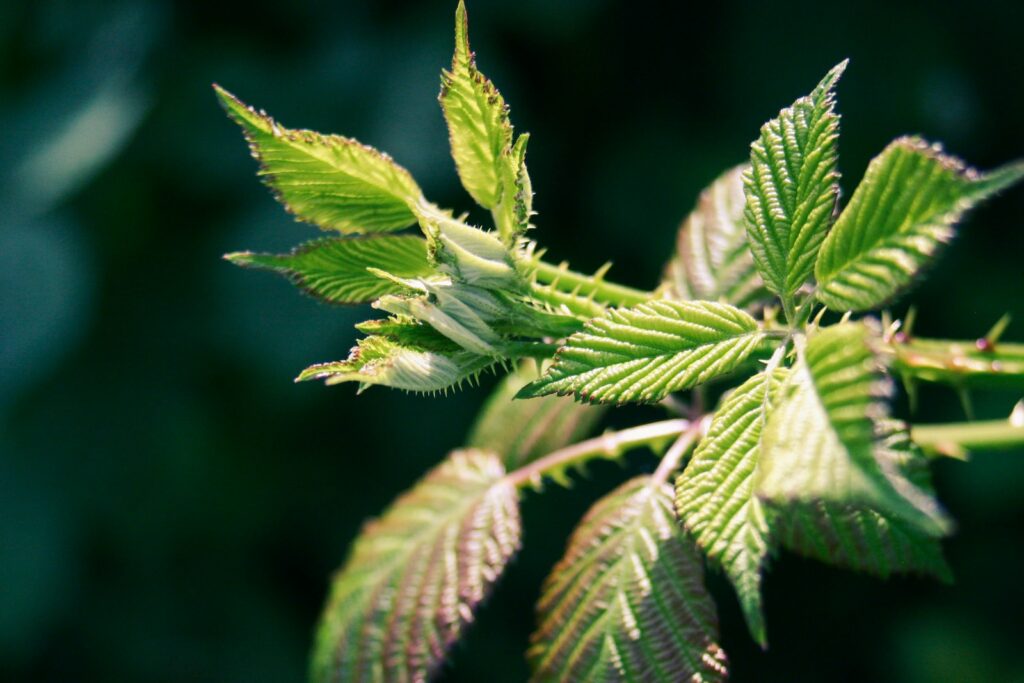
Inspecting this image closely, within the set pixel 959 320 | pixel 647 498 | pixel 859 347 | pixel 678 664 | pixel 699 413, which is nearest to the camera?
pixel 859 347

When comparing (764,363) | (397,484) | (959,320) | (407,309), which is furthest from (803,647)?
(407,309)

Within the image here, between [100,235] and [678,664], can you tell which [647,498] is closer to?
[678,664]

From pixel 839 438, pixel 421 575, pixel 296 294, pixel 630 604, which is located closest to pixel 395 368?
pixel 839 438

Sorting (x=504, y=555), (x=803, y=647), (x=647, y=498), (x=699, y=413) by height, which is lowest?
(x=803, y=647)

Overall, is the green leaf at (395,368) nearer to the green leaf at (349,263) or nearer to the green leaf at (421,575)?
the green leaf at (349,263)

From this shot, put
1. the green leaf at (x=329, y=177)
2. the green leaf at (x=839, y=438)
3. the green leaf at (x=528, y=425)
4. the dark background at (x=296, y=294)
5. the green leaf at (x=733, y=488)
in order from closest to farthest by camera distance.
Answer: the green leaf at (x=839, y=438), the green leaf at (x=733, y=488), the green leaf at (x=329, y=177), the green leaf at (x=528, y=425), the dark background at (x=296, y=294)

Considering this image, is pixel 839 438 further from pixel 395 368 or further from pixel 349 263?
pixel 349 263

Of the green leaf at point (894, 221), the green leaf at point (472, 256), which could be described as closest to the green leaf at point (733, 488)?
the green leaf at point (894, 221)

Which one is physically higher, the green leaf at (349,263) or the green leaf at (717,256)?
the green leaf at (717,256)
